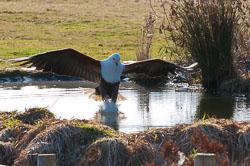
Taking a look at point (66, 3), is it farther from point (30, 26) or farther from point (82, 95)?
point (82, 95)

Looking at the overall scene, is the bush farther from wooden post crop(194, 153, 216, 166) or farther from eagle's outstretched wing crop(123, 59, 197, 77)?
wooden post crop(194, 153, 216, 166)

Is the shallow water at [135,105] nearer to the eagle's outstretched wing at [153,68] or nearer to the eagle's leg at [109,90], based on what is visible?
the eagle's leg at [109,90]

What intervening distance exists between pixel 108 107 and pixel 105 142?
412 centimetres

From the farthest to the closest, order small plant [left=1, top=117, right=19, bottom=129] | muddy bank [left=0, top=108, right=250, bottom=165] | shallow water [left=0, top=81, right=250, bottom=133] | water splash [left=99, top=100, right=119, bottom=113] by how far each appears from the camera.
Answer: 1. water splash [left=99, top=100, right=119, bottom=113]
2. shallow water [left=0, top=81, right=250, bottom=133]
3. small plant [left=1, top=117, right=19, bottom=129]
4. muddy bank [left=0, top=108, right=250, bottom=165]

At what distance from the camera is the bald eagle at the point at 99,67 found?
9423mm

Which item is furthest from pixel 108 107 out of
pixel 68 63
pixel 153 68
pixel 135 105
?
pixel 153 68

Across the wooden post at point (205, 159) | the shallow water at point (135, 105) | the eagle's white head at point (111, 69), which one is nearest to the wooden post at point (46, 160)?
the wooden post at point (205, 159)

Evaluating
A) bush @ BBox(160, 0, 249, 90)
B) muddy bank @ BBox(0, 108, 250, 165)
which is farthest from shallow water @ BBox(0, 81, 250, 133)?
muddy bank @ BBox(0, 108, 250, 165)

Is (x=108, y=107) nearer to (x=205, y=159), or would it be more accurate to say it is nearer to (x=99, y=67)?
(x=99, y=67)

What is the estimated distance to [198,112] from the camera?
9.31m

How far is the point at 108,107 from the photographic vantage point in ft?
32.7

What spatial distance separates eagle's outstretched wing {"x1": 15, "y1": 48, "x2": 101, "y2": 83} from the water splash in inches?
23.0

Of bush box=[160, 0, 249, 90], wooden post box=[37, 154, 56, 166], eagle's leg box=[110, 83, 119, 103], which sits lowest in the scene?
wooden post box=[37, 154, 56, 166]

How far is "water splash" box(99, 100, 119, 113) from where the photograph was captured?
9.85 metres
